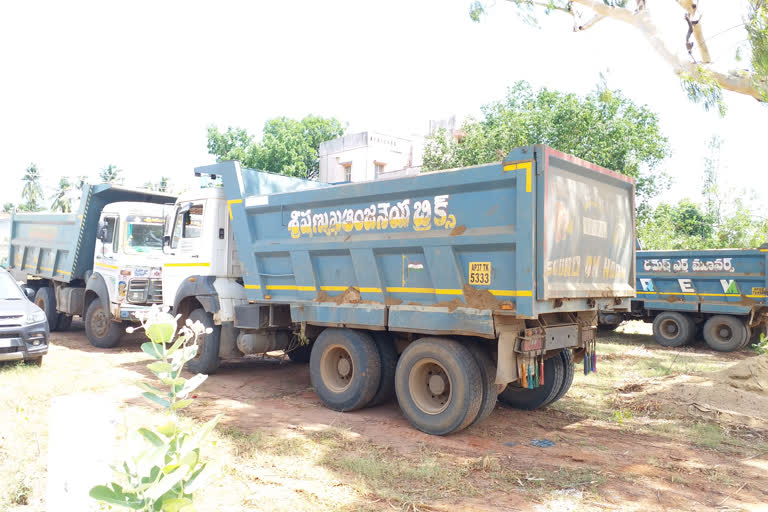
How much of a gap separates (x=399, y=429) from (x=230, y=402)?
2.27 metres

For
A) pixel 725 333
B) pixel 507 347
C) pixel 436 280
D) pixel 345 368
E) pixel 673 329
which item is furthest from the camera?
pixel 673 329

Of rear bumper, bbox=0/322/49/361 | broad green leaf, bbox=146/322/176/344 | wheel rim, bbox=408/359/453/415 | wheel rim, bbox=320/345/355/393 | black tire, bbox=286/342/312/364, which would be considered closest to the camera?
broad green leaf, bbox=146/322/176/344

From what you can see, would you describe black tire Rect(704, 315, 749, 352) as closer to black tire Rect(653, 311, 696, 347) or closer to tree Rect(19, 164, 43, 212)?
black tire Rect(653, 311, 696, 347)

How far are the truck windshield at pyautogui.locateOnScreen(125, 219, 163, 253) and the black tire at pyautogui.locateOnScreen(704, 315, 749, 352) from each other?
1187 centimetres

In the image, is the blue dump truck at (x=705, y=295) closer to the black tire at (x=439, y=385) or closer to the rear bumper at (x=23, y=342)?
the black tire at (x=439, y=385)

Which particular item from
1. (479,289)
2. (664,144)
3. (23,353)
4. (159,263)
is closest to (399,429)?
(479,289)

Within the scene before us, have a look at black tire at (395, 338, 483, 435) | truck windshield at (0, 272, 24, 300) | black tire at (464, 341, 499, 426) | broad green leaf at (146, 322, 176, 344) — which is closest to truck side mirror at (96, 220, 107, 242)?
truck windshield at (0, 272, 24, 300)

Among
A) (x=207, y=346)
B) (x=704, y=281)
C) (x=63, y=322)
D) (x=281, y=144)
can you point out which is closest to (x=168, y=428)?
(x=207, y=346)

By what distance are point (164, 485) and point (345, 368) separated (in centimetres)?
452

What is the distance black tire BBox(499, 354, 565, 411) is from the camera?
659cm

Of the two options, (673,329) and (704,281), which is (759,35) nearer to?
(704,281)

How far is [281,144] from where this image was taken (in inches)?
1193

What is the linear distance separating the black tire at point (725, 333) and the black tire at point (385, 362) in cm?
943

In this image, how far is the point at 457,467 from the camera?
15.4 feet
